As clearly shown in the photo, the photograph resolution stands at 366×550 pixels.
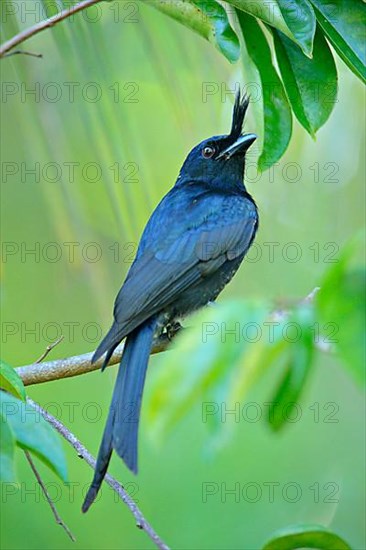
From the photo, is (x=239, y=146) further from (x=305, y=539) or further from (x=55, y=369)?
(x=305, y=539)

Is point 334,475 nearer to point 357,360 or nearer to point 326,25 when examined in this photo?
point 326,25

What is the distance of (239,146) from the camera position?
11.7 ft

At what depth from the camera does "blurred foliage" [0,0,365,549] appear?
1180 millimetres

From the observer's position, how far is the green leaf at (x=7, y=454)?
140cm

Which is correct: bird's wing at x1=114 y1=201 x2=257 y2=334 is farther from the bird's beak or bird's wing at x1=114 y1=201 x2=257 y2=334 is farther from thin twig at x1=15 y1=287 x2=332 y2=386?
the bird's beak

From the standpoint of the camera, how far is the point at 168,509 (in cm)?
477

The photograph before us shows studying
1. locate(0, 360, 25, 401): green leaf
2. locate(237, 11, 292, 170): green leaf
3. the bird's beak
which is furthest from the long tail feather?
the bird's beak

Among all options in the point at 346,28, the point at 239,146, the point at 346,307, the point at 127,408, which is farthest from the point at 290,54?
the point at 346,307

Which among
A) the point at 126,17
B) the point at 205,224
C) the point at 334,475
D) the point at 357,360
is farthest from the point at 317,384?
the point at 357,360

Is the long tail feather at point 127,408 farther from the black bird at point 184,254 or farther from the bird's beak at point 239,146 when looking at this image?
the bird's beak at point 239,146

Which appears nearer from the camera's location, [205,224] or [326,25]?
[326,25]

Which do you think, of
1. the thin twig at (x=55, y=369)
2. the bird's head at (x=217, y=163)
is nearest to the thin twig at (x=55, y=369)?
the thin twig at (x=55, y=369)

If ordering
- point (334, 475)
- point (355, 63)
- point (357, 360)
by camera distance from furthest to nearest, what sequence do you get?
point (334, 475) → point (355, 63) → point (357, 360)

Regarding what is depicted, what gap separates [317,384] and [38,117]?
3.21 m
